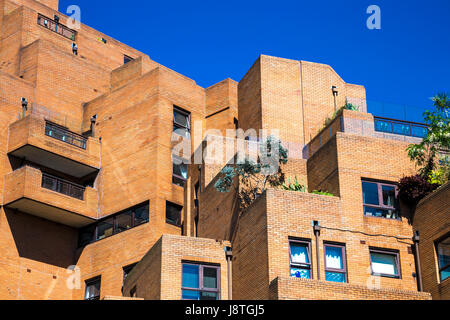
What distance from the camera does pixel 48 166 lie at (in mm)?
44969

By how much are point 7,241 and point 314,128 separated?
15901 mm

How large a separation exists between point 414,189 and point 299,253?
5508mm

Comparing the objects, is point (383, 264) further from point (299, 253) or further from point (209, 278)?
point (209, 278)

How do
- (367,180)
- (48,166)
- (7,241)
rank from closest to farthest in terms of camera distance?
(367,180) → (7,241) → (48,166)

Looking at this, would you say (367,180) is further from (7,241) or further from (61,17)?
(61,17)

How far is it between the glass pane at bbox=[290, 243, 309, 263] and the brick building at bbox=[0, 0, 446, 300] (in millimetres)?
41

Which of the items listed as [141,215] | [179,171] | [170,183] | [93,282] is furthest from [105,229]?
[179,171]

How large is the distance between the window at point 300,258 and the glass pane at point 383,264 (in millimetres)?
2782

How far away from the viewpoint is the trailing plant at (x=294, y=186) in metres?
34.5

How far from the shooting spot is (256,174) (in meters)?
35.9
